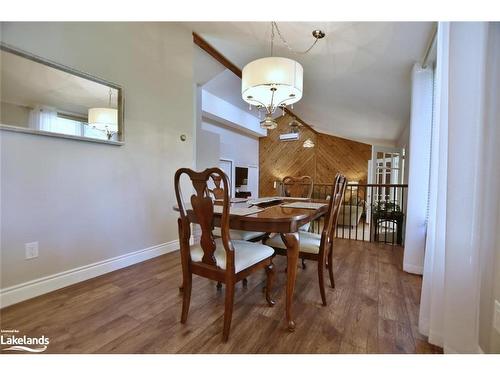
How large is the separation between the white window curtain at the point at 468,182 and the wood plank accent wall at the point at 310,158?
771 cm

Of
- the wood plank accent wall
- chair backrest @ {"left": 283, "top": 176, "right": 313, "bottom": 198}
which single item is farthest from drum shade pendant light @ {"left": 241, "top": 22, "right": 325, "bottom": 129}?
the wood plank accent wall

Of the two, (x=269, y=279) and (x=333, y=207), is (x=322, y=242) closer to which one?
(x=333, y=207)

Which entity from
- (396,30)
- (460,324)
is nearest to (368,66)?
(396,30)

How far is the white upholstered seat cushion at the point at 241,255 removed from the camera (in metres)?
1.37

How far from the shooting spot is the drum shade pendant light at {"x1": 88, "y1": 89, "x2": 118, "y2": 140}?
2076mm

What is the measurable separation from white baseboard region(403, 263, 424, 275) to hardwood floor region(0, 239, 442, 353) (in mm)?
101

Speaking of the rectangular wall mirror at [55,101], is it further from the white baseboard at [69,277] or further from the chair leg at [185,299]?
the chair leg at [185,299]

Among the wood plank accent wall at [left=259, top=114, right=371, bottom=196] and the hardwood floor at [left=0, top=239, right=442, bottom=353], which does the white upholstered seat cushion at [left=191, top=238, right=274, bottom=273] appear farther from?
the wood plank accent wall at [left=259, top=114, right=371, bottom=196]

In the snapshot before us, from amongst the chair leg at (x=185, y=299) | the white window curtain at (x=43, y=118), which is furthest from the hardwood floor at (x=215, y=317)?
the white window curtain at (x=43, y=118)

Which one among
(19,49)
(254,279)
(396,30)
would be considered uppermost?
(396,30)

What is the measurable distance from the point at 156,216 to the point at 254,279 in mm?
1382
